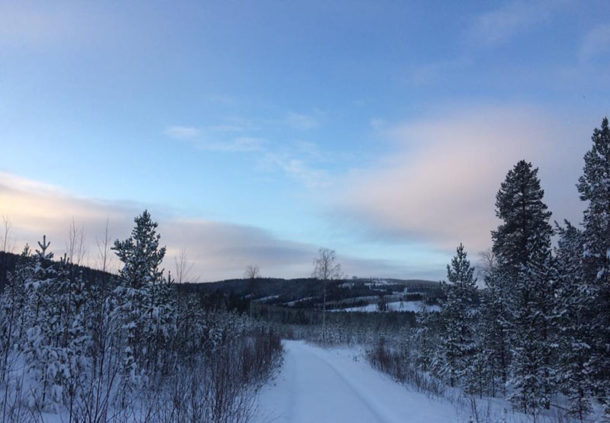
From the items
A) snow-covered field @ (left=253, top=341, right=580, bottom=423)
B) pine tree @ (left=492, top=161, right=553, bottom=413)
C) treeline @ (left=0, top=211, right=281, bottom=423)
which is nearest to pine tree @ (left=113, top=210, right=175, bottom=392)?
treeline @ (left=0, top=211, right=281, bottom=423)

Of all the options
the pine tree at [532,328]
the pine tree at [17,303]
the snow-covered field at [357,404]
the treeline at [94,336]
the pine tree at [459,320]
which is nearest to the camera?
the treeline at [94,336]

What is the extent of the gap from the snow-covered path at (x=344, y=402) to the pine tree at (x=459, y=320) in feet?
17.1

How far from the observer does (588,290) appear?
1499 centimetres

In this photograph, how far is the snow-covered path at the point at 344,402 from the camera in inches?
439

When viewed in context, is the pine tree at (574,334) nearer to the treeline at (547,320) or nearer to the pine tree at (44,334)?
the treeline at (547,320)

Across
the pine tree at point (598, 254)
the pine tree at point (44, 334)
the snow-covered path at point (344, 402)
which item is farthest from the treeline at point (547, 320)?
the pine tree at point (44, 334)

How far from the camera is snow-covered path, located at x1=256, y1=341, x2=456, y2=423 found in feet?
36.6

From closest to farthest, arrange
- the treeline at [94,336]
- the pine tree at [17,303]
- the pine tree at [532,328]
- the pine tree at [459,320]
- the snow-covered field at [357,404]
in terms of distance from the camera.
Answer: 1. the treeline at [94,336]
2. the snow-covered field at [357,404]
3. the pine tree at [17,303]
4. the pine tree at [532,328]
5. the pine tree at [459,320]

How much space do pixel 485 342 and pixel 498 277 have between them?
422 cm

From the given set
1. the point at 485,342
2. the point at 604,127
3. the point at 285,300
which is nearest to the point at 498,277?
the point at 485,342

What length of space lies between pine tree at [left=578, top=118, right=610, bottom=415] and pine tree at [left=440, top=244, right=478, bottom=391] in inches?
311

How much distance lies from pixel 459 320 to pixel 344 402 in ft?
42.0

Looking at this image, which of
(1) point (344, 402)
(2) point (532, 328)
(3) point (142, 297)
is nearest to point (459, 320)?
(2) point (532, 328)

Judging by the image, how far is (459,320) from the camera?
2350 cm
